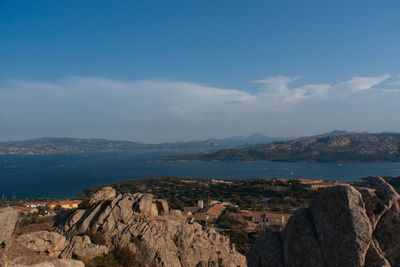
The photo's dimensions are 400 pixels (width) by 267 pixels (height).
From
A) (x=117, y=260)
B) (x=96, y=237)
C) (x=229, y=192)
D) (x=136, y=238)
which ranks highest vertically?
(x=96, y=237)

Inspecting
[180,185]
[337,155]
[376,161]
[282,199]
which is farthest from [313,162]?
[282,199]

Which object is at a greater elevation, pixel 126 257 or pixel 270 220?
pixel 126 257

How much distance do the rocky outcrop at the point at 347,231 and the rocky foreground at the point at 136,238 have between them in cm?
763

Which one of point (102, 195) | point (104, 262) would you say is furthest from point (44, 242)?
point (102, 195)

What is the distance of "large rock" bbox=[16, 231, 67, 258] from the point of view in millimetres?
10359

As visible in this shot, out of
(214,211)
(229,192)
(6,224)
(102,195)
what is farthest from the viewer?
(229,192)

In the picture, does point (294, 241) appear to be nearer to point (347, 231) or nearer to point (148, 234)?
point (347, 231)

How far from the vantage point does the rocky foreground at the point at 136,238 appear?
11805 mm

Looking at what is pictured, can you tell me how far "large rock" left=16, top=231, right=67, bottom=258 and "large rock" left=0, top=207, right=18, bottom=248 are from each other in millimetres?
2074

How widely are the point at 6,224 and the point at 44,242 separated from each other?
3402 mm

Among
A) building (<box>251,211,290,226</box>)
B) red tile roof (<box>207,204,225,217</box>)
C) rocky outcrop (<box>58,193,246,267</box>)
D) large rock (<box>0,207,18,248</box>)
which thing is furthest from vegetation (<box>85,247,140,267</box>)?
building (<box>251,211,290,226</box>)

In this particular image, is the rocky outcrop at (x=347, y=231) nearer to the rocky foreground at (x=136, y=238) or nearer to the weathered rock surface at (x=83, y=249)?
the rocky foreground at (x=136, y=238)

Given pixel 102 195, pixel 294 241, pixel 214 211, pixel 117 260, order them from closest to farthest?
pixel 294 241 → pixel 117 260 → pixel 102 195 → pixel 214 211

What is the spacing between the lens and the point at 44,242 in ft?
36.3
